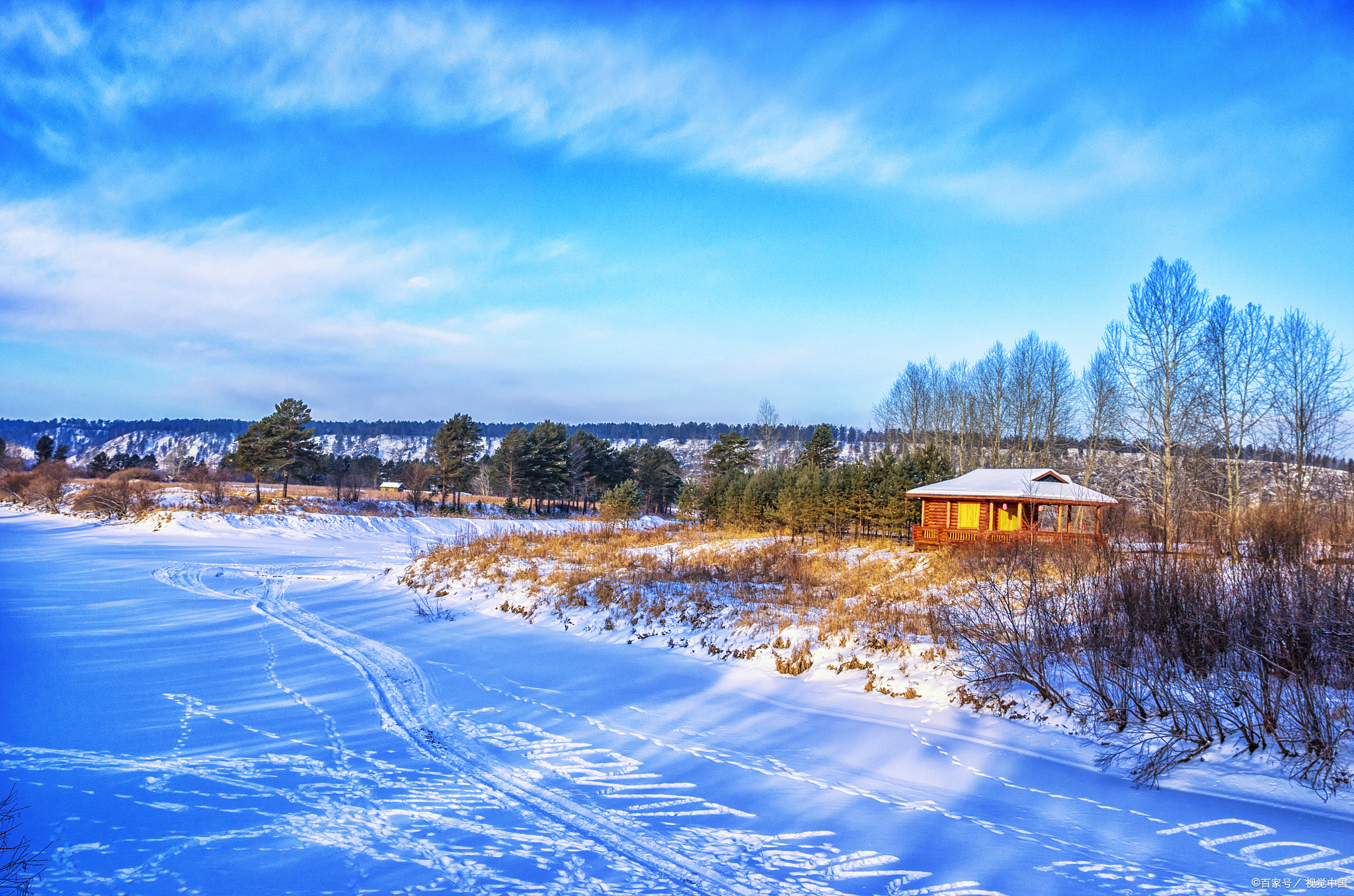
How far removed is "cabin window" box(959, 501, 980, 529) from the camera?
29.6 m

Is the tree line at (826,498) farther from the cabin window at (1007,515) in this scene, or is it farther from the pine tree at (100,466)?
the pine tree at (100,466)

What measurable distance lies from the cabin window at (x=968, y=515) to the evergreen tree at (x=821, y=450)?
17137mm

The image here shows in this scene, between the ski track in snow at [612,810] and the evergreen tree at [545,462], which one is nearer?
the ski track in snow at [612,810]

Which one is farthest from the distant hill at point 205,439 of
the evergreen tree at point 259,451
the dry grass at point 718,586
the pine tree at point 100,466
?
the dry grass at point 718,586

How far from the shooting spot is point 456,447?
57500 mm

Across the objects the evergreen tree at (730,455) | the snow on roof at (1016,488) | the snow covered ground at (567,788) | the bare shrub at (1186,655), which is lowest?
the snow covered ground at (567,788)

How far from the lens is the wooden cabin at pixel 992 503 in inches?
1051

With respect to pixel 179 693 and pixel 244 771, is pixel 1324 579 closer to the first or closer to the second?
pixel 244 771

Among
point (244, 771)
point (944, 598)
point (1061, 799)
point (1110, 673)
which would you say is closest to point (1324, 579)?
point (1110, 673)

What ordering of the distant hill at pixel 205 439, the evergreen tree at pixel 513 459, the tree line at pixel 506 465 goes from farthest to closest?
the distant hill at pixel 205 439 < the evergreen tree at pixel 513 459 < the tree line at pixel 506 465

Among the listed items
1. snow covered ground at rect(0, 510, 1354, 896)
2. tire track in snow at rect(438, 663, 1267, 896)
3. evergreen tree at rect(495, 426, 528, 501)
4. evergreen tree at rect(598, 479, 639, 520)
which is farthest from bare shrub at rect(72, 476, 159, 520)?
tire track in snow at rect(438, 663, 1267, 896)

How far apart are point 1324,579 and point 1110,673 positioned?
223 cm

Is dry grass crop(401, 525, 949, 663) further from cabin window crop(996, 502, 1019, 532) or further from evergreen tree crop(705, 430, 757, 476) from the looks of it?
evergreen tree crop(705, 430, 757, 476)

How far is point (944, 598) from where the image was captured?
12969 mm
